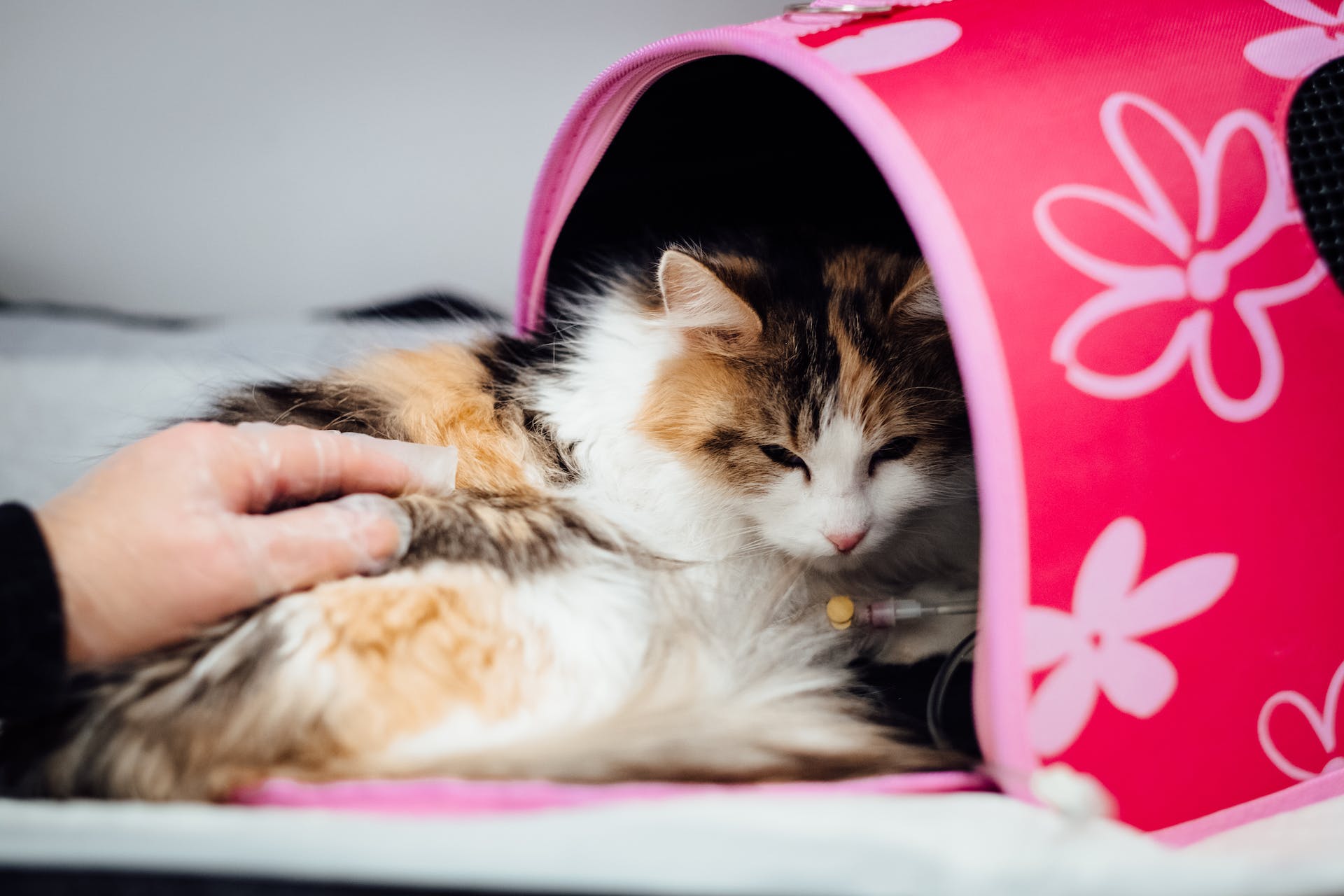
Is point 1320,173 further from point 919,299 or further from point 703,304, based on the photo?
point 703,304

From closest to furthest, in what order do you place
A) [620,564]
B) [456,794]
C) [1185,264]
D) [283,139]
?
[456,794] → [1185,264] → [620,564] → [283,139]

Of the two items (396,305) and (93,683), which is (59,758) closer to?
(93,683)

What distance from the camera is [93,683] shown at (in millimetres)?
745

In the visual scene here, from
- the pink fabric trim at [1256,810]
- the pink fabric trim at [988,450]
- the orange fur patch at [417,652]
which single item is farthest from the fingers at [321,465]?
the pink fabric trim at [1256,810]

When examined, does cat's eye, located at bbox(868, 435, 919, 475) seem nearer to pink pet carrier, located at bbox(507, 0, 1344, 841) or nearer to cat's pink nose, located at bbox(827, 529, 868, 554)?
cat's pink nose, located at bbox(827, 529, 868, 554)

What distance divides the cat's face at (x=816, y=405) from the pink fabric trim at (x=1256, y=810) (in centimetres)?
38

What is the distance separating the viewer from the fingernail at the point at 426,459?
3.12ft

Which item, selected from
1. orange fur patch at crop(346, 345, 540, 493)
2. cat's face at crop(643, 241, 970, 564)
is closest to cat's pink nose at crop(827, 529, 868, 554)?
cat's face at crop(643, 241, 970, 564)

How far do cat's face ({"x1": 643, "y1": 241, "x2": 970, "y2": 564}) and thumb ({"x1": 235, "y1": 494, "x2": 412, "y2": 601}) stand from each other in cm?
35

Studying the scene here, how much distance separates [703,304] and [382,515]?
1.26 feet

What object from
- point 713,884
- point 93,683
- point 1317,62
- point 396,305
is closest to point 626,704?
point 713,884

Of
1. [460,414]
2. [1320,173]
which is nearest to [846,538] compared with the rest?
[460,414]

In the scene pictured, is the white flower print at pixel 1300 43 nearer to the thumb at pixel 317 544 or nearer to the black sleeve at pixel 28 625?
the thumb at pixel 317 544

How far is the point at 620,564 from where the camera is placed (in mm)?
966
